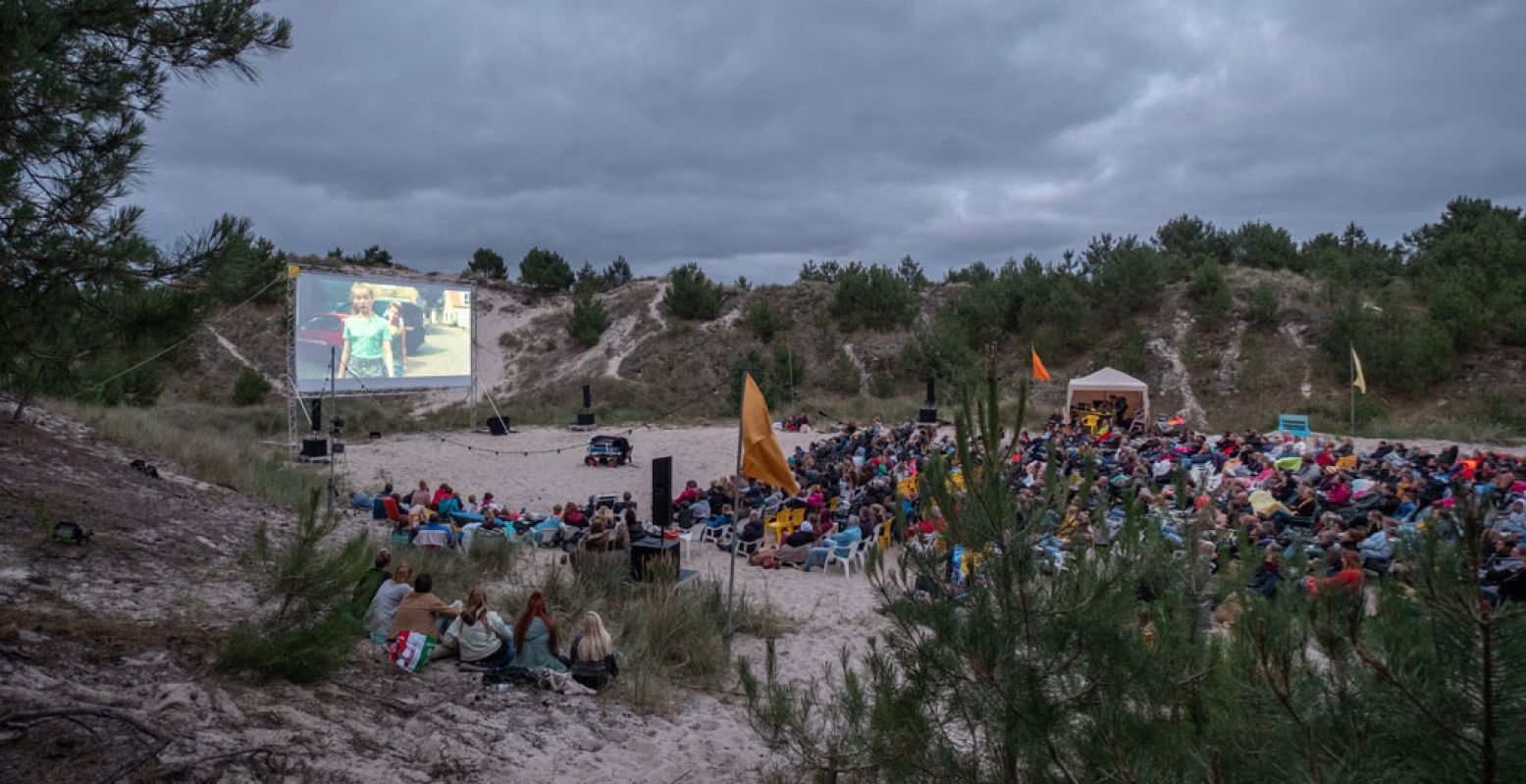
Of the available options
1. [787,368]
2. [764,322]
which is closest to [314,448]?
[787,368]

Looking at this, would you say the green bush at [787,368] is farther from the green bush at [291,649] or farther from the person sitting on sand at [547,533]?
the green bush at [291,649]

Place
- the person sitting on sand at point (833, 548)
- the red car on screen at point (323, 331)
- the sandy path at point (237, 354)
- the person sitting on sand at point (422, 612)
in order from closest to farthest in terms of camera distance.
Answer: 1. the person sitting on sand at point (422, 612)
2. the person sitting on sand at point (833, 548)
3. the red car on screen at point (323, 331)
4. the sandy path at point (237, 354)

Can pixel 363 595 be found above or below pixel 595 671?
above

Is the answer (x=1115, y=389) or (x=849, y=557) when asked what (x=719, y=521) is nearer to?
(x=849, y=557)

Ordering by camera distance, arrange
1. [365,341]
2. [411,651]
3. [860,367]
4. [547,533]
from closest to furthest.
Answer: [411,651] < [547,533] < [365,341] < [860,367]

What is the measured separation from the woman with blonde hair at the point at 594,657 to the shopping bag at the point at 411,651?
997mm

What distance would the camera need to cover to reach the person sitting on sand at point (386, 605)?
6.49 meters

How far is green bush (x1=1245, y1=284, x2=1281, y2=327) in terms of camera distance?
1286 inches

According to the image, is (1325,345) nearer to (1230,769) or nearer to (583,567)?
(583,567)

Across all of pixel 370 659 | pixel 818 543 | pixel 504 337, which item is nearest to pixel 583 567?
pixel 370 659

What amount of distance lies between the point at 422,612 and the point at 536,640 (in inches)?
35.6

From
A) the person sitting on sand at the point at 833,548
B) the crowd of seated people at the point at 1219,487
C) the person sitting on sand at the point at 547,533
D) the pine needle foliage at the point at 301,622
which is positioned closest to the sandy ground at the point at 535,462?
the person sitting on sand at the point at 547,533

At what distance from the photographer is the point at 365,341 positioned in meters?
22.8

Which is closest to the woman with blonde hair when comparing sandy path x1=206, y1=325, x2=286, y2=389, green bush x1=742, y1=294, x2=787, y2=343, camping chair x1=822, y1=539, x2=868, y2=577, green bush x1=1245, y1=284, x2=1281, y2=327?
camping chair x1=822, y1=539, x2=868, y2=577
